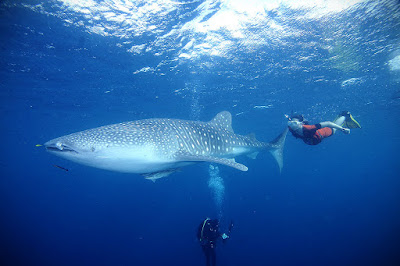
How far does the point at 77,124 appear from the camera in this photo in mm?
29656

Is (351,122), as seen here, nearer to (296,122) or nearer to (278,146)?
(296,122)

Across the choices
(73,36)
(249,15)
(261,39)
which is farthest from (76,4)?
(261,39)

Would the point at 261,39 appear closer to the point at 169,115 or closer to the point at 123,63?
the point at 123,63

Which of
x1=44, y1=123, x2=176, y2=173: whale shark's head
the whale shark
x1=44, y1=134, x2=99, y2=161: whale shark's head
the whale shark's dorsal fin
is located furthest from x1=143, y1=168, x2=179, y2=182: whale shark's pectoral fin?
the whale shark's dorsal fin

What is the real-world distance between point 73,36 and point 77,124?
2276cm

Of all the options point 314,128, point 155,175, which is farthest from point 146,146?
point 314,128

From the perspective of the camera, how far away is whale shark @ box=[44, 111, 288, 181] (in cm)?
338

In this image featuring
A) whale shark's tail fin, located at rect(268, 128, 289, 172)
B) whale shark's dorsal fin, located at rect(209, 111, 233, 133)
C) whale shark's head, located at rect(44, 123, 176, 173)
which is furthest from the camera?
whale shark's tail fin, located at rect(268, 128, 289, 172)

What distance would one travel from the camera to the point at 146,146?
4.25 metres

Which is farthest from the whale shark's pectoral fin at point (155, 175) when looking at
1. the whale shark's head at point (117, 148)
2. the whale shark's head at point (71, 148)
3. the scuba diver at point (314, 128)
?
the scuba diver at point (314, 128)

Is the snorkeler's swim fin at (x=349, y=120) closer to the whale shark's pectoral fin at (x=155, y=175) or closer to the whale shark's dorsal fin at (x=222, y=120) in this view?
the whale shark's dorsal fin at (x=222, y=120)

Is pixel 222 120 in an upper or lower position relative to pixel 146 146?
upper

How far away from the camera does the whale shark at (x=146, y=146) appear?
3.38 metres

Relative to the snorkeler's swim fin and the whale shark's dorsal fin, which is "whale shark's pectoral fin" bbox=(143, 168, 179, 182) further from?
the snorkeler's swim fin
